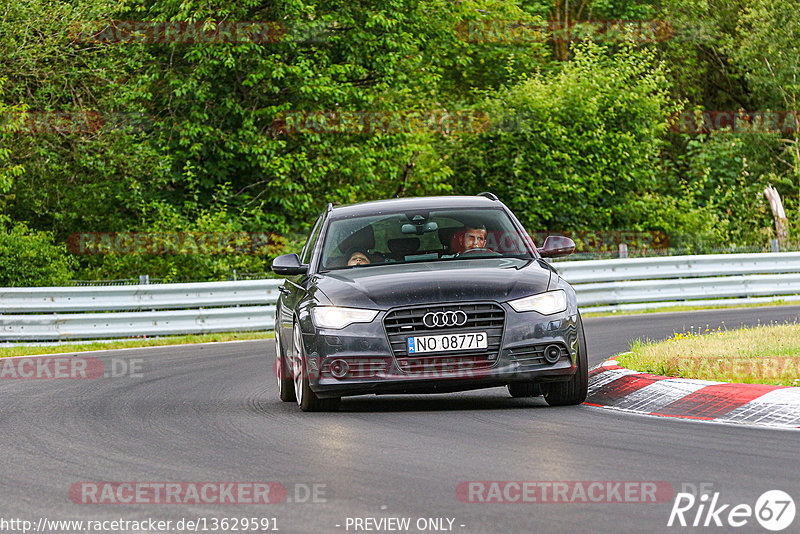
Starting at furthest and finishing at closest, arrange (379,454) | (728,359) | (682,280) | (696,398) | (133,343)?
1. (682,280)
2. (133,343)
3. (728,359)
4. (696,398)
5. (379,454)

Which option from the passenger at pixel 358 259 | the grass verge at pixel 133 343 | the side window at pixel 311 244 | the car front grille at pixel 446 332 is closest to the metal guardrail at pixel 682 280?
the grass verge at pixel 133 343

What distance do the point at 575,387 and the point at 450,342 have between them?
3.62ft

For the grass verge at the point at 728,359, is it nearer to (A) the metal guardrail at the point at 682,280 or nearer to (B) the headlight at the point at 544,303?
(B) the headlight at the point at 544,303

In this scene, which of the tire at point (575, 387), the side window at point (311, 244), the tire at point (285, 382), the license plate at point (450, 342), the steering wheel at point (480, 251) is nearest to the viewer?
the license plate at point (450, 342)

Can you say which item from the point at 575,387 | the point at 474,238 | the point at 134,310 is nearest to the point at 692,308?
the point at 134,310

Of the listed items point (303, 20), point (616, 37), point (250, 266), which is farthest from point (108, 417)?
point (616, 37)

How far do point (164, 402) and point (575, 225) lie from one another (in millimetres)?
23604

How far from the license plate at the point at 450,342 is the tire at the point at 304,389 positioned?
38.2 inches

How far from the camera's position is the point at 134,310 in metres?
21.1

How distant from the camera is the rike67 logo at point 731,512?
5.28 m

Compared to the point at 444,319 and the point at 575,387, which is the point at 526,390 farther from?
the point at 444,319

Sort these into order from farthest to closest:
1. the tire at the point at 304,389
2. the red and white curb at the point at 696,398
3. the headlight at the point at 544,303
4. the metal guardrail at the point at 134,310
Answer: the metal guardrail at the point at 134,310
the tire at the point at 304,389
the headlight at the point at 544,303
the red and white curb at the point at 696,398

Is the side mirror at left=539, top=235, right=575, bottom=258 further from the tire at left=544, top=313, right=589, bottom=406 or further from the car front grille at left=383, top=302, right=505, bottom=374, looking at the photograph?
the car front grille at left=383, top=302, right=505, bottom=374

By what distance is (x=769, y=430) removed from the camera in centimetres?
791
